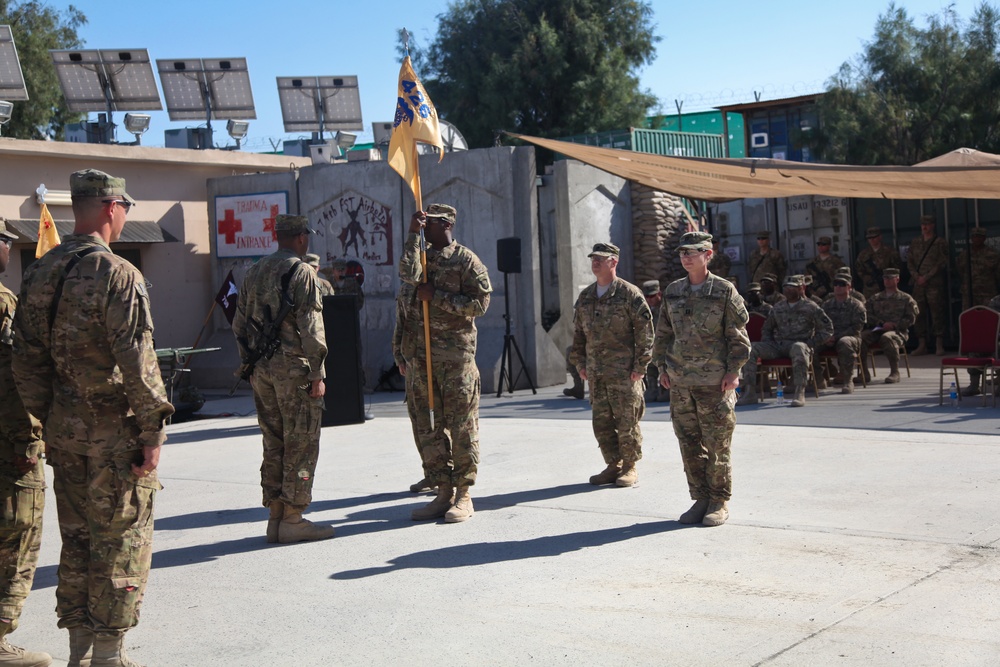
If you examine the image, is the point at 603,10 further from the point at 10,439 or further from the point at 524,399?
the point at 10,439

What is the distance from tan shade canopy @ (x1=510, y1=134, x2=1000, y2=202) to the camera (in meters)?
12.1

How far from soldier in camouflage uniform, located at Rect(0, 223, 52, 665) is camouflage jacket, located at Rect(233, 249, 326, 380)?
2.13 metres

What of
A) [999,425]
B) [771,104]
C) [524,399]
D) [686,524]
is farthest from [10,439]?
[771,104]

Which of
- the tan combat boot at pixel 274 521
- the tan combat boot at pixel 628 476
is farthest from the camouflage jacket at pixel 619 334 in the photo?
the tan combat boot at pixel 274 521

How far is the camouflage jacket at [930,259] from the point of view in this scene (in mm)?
18141

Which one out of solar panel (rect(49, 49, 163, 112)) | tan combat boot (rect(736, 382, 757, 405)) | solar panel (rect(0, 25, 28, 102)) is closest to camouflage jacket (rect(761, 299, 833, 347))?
tan combat boot (rect(736, 382, 757, 405))

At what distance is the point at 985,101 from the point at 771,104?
661 centimetres

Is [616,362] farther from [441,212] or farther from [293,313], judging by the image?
[293,313]

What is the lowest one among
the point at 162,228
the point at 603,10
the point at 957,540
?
the point at 957,540

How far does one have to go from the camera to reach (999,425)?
10.5 m

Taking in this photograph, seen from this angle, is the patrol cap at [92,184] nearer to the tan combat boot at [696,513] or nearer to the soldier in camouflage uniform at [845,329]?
the tan combat boot at [696,513]

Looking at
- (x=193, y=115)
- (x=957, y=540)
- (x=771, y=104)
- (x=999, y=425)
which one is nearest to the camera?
(x=957, y=540)

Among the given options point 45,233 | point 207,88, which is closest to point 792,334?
point 45,233

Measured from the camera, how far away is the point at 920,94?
72.7 ft
